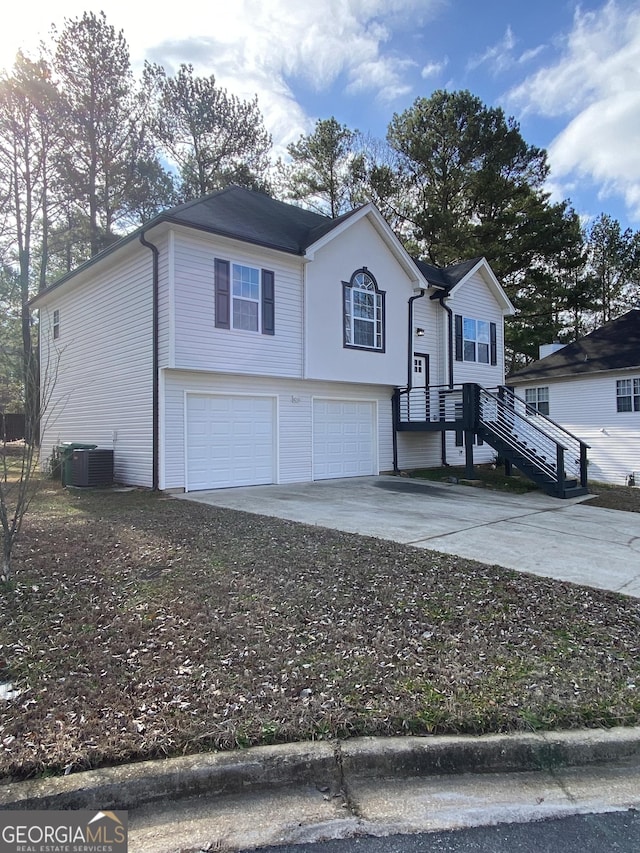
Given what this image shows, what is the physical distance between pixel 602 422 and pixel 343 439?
12.4 metres

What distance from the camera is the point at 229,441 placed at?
1161 centimetres

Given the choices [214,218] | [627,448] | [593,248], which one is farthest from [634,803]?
[593,248]

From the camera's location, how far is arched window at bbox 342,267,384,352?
1341cm

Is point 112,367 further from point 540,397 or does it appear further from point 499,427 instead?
point 540,397

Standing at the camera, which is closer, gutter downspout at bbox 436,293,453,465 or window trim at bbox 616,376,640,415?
gutter downspout at bbox 436,293,453,465

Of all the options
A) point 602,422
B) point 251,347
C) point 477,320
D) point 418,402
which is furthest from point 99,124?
point 602,422

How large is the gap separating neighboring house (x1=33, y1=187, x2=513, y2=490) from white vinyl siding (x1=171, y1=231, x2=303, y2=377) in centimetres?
3

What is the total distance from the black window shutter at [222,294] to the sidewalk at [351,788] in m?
9.58

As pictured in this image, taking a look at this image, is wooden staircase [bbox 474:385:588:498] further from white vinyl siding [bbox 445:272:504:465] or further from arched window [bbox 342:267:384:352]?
arched window [bbox 342:267:384:352]

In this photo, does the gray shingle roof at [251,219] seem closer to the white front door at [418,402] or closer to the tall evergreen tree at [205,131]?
the white front door at [418,402]

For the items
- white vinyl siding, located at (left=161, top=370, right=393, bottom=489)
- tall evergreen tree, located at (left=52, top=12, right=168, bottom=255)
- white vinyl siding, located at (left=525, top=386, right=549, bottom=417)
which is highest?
tall evergreen tree, located at (left=52, top=12, right=168, bottom=255)

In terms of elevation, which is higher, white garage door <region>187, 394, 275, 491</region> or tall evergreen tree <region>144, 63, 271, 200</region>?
tall evergreen tree <region>144, 63, 271, 200</region>

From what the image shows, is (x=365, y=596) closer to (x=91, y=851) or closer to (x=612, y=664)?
(x=612, y=664)

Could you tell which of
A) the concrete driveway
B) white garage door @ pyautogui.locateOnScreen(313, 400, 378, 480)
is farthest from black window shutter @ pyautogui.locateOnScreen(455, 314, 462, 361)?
the concrete driveway
